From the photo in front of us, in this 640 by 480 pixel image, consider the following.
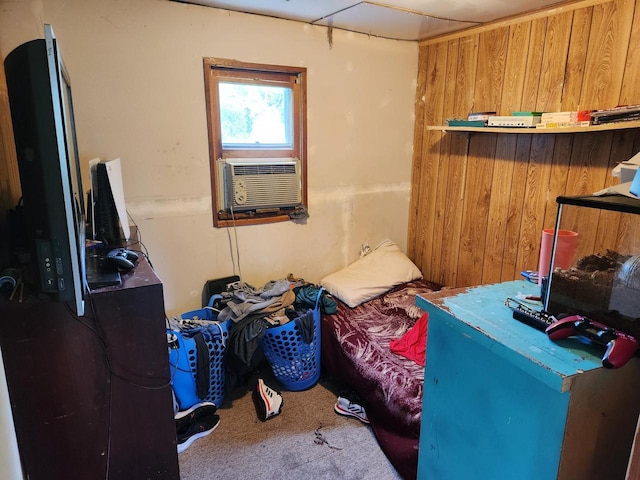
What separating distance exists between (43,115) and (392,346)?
1.88m

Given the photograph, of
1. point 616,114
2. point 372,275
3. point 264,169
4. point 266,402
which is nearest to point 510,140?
point 616,114

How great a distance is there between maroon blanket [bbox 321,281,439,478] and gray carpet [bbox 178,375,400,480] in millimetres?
119

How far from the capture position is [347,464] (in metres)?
1.90

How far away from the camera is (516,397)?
3.37 ft

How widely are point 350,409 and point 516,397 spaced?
1339 millimetres

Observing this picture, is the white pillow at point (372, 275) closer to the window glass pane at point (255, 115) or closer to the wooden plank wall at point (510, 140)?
the wooden plank wall at point (510, 140)

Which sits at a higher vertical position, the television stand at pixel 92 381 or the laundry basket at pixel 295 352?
the television stand at pixel 92 381

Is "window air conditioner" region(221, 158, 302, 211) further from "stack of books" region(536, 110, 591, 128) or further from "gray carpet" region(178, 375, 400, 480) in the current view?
"stack of books" region(536, 110, 591, 128)

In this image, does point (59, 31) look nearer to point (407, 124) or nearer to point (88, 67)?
point (88, 67)

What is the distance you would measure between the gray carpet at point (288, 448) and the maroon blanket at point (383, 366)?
12cm

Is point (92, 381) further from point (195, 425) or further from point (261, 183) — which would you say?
point (261, 183)

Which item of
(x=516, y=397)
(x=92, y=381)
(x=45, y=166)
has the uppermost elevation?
(x=45, y=166)

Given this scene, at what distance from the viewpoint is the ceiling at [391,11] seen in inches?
87.4

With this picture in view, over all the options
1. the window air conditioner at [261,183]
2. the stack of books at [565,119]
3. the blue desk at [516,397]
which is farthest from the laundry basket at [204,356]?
the stack of books at [565,119]
